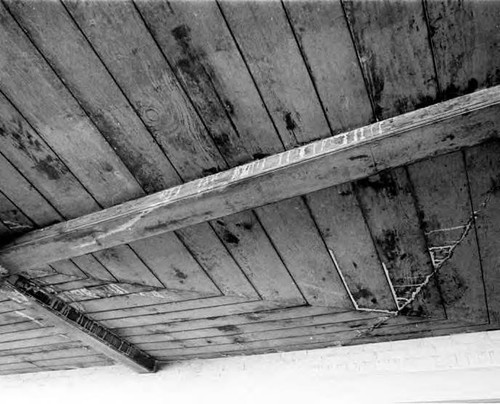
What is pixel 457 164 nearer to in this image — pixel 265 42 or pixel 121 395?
pixel 265 42

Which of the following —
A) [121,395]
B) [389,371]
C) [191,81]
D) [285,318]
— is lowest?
[121,395]

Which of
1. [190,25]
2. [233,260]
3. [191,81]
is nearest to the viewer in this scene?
[190,25]

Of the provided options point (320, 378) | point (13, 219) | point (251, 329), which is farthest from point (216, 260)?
point (320, 378)

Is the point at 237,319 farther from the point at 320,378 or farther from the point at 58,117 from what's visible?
the point at 58,117

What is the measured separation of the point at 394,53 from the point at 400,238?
2.29ft

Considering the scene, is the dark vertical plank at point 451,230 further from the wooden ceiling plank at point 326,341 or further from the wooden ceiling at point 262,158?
the wooden ceiling plank at point 326,341

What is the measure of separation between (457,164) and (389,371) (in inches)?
48.8

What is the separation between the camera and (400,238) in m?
1.44

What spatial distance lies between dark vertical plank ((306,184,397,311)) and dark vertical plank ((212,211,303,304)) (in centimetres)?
23

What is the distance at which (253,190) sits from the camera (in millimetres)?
1263

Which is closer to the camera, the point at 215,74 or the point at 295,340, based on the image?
the point at 215,74

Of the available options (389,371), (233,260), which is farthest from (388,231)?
(389,371)

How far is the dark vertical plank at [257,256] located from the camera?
150 cm

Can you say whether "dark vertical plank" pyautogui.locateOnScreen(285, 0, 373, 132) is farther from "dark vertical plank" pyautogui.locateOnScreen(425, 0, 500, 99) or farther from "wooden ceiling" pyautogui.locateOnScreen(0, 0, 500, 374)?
"dark vertical plank" pyautogui.locateOnScreen(425, 0, 500, 99)
